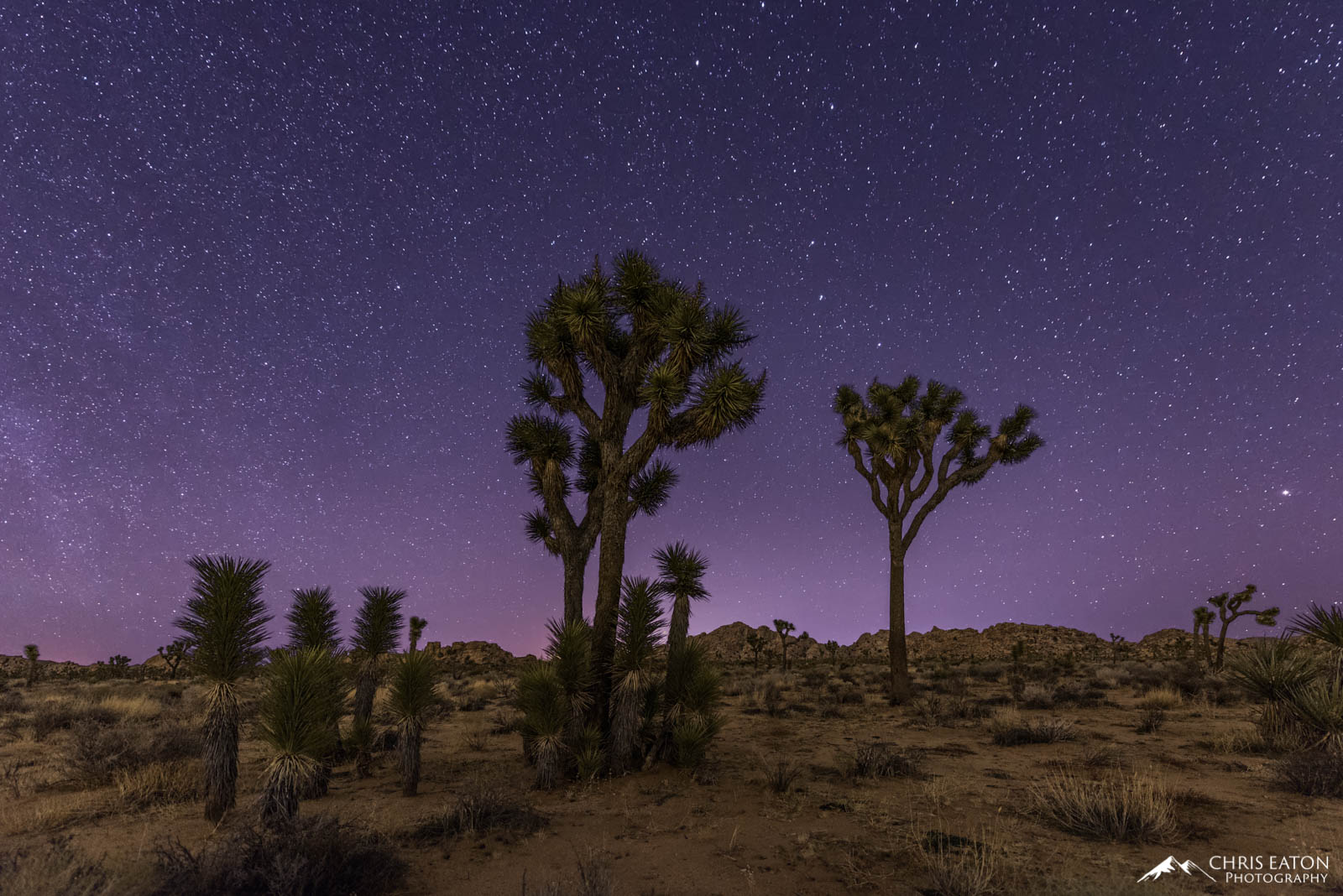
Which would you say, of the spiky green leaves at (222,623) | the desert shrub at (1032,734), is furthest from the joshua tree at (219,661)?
the desert shrub at (1032,734)

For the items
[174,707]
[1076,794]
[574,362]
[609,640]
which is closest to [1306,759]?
[1076,794]

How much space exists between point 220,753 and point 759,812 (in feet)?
22.0

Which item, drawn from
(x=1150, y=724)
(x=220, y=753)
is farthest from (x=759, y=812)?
(x=1150, y=724)

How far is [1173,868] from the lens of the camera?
5090mm

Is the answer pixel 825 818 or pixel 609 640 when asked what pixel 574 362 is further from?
pixel 825 818

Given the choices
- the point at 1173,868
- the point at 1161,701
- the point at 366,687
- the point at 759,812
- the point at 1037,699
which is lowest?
the point at 1037,699

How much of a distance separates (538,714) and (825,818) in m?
4.03

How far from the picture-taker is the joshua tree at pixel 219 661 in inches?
281

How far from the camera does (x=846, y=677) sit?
2592cm

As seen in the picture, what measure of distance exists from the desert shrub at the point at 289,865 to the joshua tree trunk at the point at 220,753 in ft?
6.01

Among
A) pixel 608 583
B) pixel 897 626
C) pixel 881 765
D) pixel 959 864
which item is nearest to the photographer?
pixel 959 864

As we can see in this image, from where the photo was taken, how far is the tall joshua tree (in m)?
10.1

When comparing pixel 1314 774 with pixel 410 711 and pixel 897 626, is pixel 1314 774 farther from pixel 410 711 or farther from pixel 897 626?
pixel 410 711

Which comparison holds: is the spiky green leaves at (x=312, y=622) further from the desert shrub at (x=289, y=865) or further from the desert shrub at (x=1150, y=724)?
the desert shrub at (x=1150, y=724)
